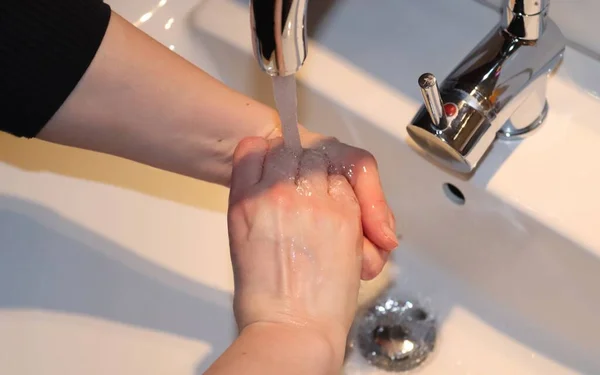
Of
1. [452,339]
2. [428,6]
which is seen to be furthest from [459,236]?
[428,6]

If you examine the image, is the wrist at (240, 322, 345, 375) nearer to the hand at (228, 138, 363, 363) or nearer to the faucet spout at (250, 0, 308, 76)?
the hand at (228, 138, 363, 363)

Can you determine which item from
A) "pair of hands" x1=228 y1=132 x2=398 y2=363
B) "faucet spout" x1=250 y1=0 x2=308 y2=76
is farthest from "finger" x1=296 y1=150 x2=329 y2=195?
"faucet spout" x1=250 y1=0 x2=308 y2=76

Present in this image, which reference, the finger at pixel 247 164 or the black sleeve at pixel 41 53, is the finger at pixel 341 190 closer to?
the finger at pixel 247 164

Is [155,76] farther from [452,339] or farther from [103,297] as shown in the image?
[452,339]

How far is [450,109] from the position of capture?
0.45 metres

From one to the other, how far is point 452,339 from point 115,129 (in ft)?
1.02

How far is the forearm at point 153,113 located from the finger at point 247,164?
0.11 ft

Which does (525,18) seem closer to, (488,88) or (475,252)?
(488,88)

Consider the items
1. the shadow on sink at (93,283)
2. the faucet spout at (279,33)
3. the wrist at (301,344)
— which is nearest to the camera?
the faucet spout at (279,33)

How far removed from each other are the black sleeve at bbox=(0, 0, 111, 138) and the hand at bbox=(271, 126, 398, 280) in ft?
0.53

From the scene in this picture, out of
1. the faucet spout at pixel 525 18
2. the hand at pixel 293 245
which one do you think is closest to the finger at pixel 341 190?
the hand at pixel 293 245

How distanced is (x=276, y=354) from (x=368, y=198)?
13 centimetres

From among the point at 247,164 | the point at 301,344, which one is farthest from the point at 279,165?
the point at 301,344

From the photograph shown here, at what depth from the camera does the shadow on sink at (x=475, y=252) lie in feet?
1.62
